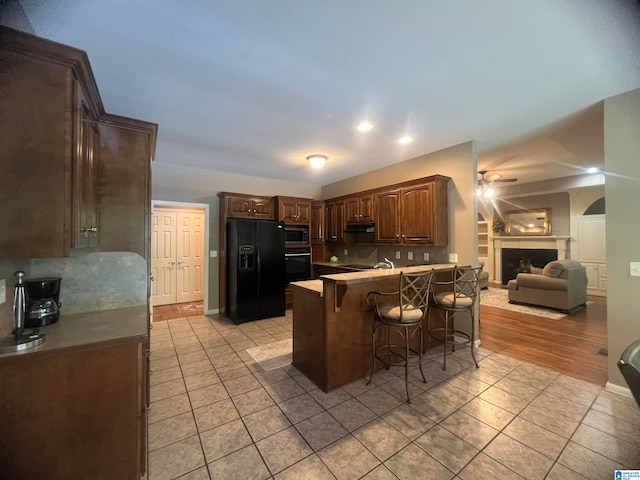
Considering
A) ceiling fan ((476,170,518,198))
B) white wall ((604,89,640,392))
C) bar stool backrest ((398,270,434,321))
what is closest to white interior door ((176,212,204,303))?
bar stool backrest ((398,270,434,321))

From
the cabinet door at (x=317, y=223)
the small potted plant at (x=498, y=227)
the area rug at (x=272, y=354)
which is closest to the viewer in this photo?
the area rug at (x=272, y=354)

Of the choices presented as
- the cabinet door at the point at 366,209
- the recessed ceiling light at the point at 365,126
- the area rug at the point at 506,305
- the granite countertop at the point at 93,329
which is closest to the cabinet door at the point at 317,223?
the cabinet door at the point at 366,209

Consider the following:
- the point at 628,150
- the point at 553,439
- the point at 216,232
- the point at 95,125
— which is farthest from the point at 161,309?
the point at 628,150

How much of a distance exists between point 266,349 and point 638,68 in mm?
4481

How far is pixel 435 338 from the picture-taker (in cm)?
332

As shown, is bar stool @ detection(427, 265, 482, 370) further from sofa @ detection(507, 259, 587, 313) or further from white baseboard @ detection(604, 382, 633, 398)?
sofa @ detection(507, 259, 587, 313)

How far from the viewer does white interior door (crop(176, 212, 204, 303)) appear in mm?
5887

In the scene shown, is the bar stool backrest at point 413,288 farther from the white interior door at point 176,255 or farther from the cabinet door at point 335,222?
the white interior door at point 176,255

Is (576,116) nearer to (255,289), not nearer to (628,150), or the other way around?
(628,150)

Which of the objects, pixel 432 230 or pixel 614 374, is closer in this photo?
pixel 614 374

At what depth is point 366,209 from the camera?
481 cm

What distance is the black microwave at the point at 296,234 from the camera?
5.38m

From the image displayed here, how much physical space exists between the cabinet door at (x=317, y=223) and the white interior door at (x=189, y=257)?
267 cm

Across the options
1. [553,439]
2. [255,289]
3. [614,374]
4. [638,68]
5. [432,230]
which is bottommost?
[553,439]
